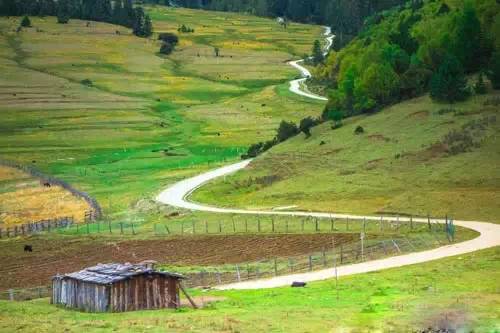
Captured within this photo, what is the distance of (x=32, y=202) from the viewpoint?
10275cm

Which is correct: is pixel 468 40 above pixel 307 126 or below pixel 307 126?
above

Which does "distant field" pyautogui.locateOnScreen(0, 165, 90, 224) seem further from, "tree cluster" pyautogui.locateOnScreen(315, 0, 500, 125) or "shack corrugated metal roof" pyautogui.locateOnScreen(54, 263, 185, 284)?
"shack corrugated metal roof" pyautogui.locateOnScreen(54, 263, 185, 284)

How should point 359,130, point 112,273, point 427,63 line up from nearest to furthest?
point 112,273 < point 359,130 < point 427,63

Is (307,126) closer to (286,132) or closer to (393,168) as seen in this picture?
(286,132)

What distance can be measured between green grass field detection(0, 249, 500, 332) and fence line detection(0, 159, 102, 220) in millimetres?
39706

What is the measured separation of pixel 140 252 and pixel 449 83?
4631 cm

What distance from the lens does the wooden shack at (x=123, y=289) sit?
49250 millimetres

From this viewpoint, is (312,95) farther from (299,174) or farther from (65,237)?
(65,237)

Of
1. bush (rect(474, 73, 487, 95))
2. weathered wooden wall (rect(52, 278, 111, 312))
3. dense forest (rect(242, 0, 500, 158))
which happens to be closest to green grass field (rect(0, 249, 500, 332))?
weathered wooden wall (rect(52, 278, 111, 312))

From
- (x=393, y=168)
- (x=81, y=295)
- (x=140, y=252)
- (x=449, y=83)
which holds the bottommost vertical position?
(x=140, y=252)

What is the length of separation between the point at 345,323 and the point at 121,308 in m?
12.2

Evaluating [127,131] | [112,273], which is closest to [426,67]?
[127,131]

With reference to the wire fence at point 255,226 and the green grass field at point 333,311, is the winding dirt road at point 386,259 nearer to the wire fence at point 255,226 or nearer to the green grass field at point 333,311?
the wire fence at point 255,226

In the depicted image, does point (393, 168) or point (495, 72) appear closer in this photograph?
point (393, 168)
